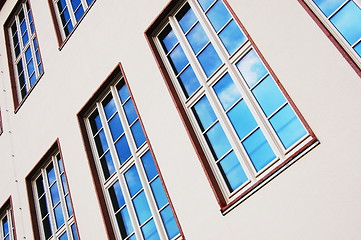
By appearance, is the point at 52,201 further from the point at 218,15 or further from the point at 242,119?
the point at 218,15

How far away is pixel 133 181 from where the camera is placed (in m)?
8.49

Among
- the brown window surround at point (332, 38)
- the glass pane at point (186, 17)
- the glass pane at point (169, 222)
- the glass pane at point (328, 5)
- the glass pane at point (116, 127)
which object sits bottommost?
the glass pane at point (169, 222)

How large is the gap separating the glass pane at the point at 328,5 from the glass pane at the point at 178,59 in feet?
8.61

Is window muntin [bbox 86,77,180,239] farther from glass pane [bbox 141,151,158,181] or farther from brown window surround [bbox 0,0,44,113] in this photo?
brown window surround [bbox 0,0,44,113]

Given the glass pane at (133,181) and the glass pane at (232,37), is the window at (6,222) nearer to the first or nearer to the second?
the glass pane at (133,181)

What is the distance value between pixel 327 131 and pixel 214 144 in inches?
80.1

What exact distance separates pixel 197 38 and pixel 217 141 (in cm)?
193

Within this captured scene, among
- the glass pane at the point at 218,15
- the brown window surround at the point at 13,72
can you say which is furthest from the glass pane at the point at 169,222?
the brown window surround at the point at 13,72

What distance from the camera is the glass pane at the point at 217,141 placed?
6891mm

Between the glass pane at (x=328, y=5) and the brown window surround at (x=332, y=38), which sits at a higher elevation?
the glass pane at (x=328, y=5)

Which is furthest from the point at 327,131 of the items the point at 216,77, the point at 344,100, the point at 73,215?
the point at 73,215

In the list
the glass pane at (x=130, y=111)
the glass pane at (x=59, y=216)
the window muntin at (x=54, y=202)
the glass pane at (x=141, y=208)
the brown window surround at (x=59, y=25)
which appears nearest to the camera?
the glass pane at (x=141, y=208)

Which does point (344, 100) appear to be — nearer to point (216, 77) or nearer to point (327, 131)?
point (327, 131)

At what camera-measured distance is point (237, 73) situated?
23.0ft
